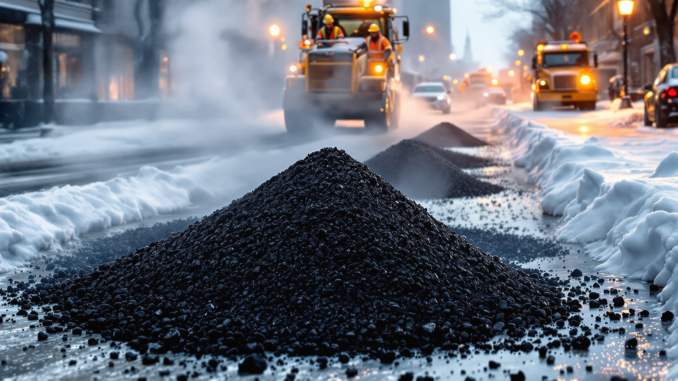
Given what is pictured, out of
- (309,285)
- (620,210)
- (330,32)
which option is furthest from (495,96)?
(309,285)

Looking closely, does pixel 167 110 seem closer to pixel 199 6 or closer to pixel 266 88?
pixel 199 6

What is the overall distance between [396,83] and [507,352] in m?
21.1

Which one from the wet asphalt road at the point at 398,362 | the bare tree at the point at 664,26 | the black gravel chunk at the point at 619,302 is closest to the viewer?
the wet asphalt road at the point at 398,362

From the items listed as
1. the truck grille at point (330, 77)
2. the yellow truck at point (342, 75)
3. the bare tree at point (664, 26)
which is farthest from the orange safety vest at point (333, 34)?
the bare tree at point (664, 26)

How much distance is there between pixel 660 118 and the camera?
71.4 ft

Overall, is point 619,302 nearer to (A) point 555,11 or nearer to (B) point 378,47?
(B) point 378,47

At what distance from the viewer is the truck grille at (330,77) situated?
2139 centimetres

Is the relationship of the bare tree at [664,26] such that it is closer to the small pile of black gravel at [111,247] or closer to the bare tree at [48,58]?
the bare tree at [48,58]

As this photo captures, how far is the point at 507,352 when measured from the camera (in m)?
4.75

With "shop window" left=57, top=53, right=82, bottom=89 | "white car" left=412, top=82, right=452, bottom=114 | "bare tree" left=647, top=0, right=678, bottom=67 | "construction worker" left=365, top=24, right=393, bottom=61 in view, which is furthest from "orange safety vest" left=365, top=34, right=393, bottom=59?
"white car" left=412, top=82, right=452, bottom=114

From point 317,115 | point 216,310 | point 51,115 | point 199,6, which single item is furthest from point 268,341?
point 199,6

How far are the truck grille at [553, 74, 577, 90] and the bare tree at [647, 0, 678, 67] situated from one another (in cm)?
509

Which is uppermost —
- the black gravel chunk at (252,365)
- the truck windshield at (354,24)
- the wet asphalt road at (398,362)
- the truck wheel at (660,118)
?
the truck windshield at (354,24)

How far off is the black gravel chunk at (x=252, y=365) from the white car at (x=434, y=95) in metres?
38.8
